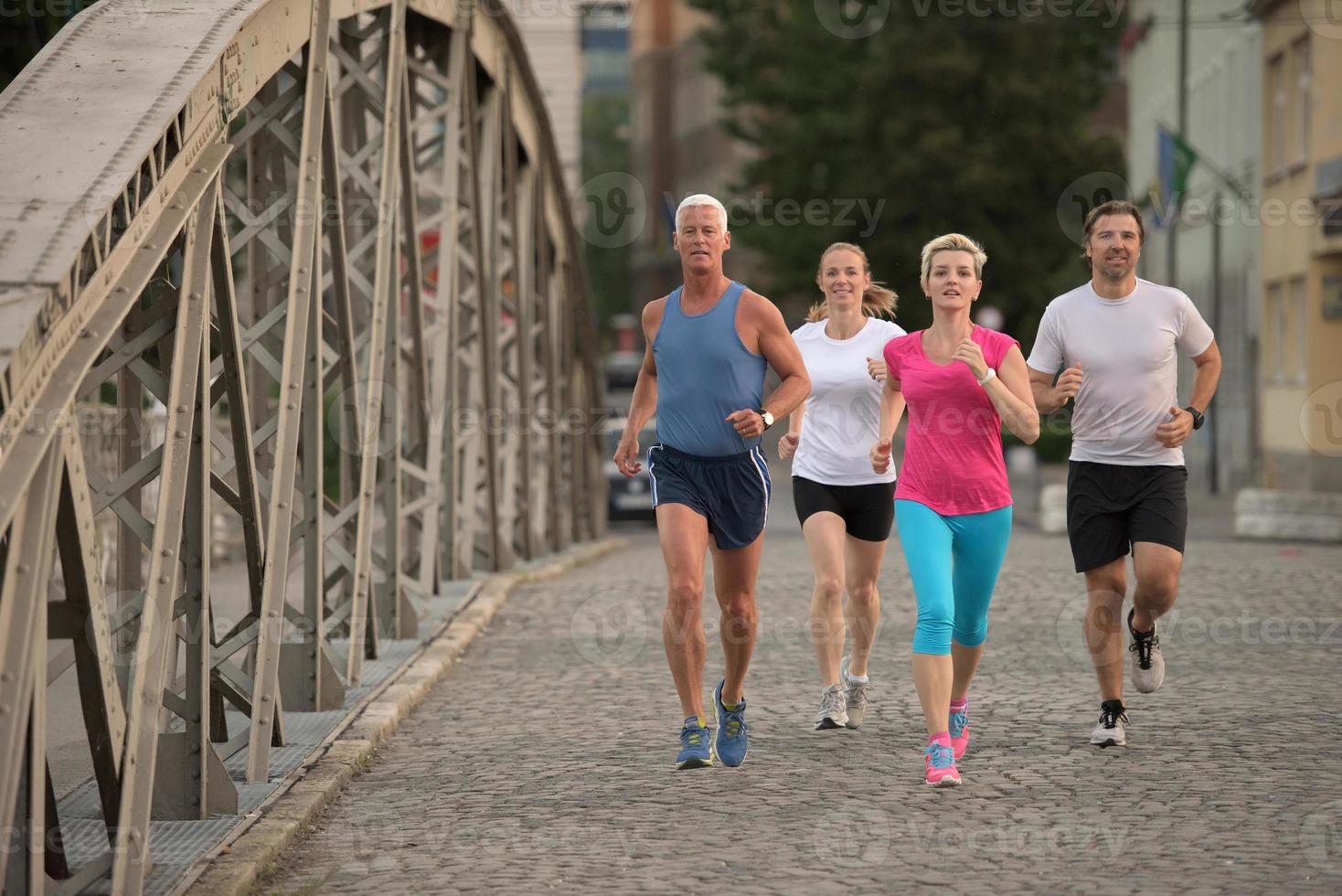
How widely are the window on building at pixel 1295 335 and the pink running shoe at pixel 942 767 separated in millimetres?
26169

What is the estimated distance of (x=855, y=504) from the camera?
359 inches

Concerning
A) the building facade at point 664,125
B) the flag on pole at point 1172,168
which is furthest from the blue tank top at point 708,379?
the building facade at point 664,125

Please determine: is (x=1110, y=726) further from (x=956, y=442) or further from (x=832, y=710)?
(x=956, y=442)

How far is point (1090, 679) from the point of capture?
404 inches

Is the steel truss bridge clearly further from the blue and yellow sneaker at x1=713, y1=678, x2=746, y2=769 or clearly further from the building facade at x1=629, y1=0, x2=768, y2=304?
the building facade at x1=629, y1=0, x2=768, y2=304

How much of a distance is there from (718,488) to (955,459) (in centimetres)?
83

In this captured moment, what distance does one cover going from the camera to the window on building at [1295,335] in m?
32.6

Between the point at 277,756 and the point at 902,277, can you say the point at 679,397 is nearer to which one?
the point at 277,756

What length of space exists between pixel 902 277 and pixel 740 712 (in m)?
40.7

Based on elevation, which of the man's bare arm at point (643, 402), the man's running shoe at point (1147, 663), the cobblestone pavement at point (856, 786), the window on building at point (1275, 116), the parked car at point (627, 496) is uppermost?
the window on building at point (1275, 116)

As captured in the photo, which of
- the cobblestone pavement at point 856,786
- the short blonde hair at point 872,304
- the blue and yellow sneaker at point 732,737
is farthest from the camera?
the short blonde hair at point 872,304

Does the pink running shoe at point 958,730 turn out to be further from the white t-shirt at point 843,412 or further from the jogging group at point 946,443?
the white t-shirt at point 843,412

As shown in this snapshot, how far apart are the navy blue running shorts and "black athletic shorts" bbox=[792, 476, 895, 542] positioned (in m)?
1.13

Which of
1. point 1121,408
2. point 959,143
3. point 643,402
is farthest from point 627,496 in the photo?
point 1121,408
